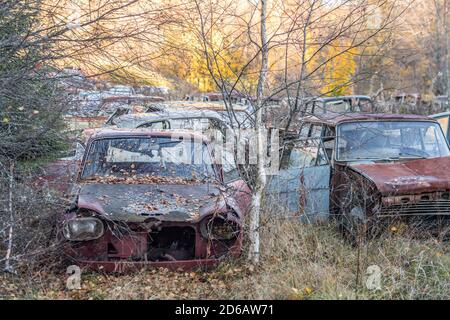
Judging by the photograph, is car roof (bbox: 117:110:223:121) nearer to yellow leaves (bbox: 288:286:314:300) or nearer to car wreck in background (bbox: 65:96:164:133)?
car wreck in background (bbox: 65:96:164:133)

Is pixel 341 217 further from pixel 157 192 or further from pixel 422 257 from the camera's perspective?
pixel 157 192

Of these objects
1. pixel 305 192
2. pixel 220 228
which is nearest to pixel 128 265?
pixel 220 228

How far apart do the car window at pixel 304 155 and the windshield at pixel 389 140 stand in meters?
0.37

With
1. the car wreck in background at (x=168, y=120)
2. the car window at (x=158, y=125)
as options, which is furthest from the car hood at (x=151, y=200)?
the car window at (x=158, y=125)

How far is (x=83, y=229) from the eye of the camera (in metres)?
4.58

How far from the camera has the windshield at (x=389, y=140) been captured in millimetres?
6380

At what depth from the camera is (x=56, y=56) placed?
5.92 m

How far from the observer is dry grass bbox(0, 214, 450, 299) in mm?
4250

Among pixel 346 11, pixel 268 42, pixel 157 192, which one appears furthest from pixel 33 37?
pixel 346 11

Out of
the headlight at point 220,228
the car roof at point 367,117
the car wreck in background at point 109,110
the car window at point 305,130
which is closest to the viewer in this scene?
the headlight at point 220,228

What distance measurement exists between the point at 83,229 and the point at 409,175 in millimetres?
3372

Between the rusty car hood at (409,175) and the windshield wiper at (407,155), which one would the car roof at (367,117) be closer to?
the windshield wiper at (407,155)

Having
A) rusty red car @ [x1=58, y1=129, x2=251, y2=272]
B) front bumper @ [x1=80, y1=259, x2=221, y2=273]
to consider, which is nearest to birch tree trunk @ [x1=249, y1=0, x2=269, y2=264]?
rusty red car @ [x1=58, y1=129, x2=251, y2=272]

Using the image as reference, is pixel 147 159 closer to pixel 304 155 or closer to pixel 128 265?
pixel 128 265
